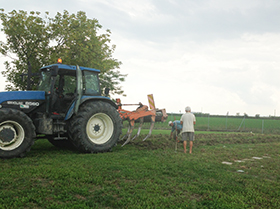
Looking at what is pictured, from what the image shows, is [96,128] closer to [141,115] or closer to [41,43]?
[141,115]

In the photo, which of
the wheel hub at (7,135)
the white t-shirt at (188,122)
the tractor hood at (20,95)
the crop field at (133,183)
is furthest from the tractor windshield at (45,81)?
the white t-shirt at (188,122)

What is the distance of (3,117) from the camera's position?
6.27 metres

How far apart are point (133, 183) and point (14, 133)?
3569 mm

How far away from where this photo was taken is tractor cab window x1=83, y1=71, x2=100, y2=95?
822 centimetres

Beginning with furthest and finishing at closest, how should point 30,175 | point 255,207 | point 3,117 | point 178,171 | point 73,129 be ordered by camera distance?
point 73,129
point 3,117
point 178,171
point 30,175
point 255,207

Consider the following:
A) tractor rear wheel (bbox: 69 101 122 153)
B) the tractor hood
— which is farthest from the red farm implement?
the tractor hood

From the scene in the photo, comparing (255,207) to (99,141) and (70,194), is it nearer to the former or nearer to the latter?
(70,194)

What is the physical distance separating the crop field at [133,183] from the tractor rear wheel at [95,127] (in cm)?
72

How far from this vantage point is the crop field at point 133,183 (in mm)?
3802

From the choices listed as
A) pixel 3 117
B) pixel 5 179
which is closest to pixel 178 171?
pixel 5 179

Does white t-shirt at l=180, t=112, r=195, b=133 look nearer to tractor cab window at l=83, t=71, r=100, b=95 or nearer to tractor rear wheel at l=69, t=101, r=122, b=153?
tractor rear wheel at l=69, t=101, r=122, b=153

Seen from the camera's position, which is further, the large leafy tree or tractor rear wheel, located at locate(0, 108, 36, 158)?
the large leafy tree

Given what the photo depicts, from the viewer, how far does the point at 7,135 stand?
6.34 m

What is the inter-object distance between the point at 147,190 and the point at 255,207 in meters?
1.66
